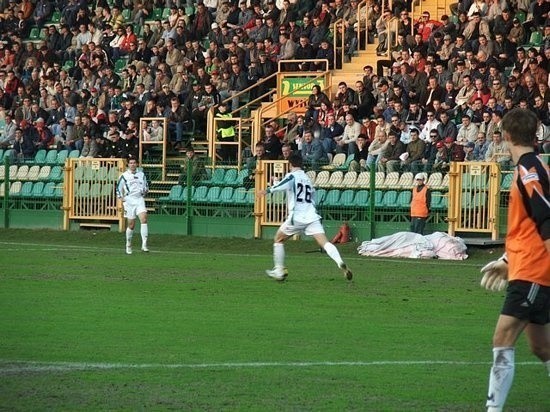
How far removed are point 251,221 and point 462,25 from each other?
290 inches

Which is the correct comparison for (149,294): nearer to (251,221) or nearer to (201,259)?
(201,259)

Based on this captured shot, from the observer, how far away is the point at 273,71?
3528 cm

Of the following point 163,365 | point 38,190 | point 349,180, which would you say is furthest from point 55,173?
point 163,365

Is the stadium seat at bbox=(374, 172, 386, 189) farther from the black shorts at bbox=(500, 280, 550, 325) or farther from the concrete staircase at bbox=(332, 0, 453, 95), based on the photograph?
the black shorts at bbox=(500, 280, 550, 325)

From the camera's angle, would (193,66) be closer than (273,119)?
No

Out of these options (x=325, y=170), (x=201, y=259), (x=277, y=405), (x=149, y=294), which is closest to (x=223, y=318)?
(x=149, y=294)

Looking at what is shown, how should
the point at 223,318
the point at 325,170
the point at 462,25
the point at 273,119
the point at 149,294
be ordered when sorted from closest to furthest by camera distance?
the point at 223,318
the point at 149,294
the point at 325,170
the point at 462,25
the point at 273,119

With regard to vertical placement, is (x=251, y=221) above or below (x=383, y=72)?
below

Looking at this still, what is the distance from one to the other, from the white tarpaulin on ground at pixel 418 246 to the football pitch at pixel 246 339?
7.54 ft

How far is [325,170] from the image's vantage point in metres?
28.8

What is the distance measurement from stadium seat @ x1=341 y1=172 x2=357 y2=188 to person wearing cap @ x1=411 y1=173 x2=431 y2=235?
2068mm

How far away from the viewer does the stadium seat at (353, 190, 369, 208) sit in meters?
28.1

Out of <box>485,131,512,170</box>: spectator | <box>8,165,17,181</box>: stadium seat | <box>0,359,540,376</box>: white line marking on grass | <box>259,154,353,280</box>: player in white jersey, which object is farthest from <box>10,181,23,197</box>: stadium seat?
<box>0,359,540,376</box>: white line marking on grass

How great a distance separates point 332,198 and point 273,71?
303 inches
